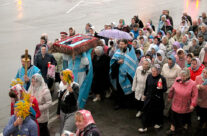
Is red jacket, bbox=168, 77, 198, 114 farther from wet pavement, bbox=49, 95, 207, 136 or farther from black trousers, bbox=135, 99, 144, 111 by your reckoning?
black trousers, bbox=135, 99, 144, 111

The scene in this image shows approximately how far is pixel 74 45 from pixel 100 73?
54.2 inches

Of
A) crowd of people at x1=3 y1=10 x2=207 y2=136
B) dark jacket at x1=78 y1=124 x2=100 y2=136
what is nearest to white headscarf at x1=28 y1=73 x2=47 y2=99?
crowd of people at x1=3 y1=10 x2=207 y2=136

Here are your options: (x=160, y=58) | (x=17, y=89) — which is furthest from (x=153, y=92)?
(x=17, y=89)

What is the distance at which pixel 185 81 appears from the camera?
23.9ft

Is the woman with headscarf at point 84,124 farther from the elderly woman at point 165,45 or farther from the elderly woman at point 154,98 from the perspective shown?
the elderly woman at point 165,45

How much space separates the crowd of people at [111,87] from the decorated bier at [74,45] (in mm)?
200

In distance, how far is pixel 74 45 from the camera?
340 inches

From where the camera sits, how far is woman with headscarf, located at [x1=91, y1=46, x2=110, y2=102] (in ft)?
31.0

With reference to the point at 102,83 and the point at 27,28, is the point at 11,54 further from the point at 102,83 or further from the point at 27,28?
the point at 102,83

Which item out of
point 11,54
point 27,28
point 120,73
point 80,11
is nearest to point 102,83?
point 120,73

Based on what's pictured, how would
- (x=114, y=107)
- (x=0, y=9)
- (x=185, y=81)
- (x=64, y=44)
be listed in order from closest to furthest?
(x=185, y=81)
(x=64, y=44)
(x=114, y=107)
(x=0, y=9)

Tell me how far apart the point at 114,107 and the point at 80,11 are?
53.7 ft

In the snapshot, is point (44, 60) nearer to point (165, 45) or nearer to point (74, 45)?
point (74, 45)

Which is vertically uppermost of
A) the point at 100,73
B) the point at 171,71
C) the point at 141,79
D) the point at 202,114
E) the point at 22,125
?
the point at 22,125
